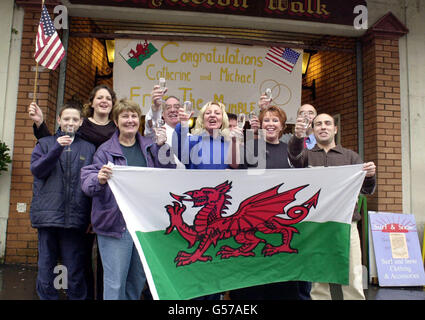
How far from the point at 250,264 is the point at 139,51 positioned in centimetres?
427

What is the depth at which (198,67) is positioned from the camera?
20.9 feet

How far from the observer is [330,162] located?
11.8ft

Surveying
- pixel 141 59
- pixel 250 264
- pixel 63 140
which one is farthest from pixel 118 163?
pixel 141 59

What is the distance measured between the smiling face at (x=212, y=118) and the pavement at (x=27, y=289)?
2509 mm

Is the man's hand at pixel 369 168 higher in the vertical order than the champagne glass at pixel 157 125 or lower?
lower

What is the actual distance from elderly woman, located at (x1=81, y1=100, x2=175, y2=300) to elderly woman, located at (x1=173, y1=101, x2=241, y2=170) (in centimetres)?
21

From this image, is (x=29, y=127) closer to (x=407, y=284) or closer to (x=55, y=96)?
(x=55, y=96)

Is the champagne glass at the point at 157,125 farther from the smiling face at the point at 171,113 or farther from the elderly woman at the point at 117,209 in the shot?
the smiling face at the point at 171,113

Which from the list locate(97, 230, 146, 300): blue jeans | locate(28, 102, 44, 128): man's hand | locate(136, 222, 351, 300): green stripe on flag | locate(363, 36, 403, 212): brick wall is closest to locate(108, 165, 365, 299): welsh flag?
locate(136, 222, 351, 300): green stripe on flag

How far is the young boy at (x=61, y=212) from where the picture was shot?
3.27 meters

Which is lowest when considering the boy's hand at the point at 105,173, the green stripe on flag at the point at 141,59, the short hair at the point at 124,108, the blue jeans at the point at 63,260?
the blue jeans at the point at 63,260

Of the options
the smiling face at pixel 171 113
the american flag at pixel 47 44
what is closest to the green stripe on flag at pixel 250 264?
the smiling face at pixel 171 113

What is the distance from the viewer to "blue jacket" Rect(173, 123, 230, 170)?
11.0 feet
